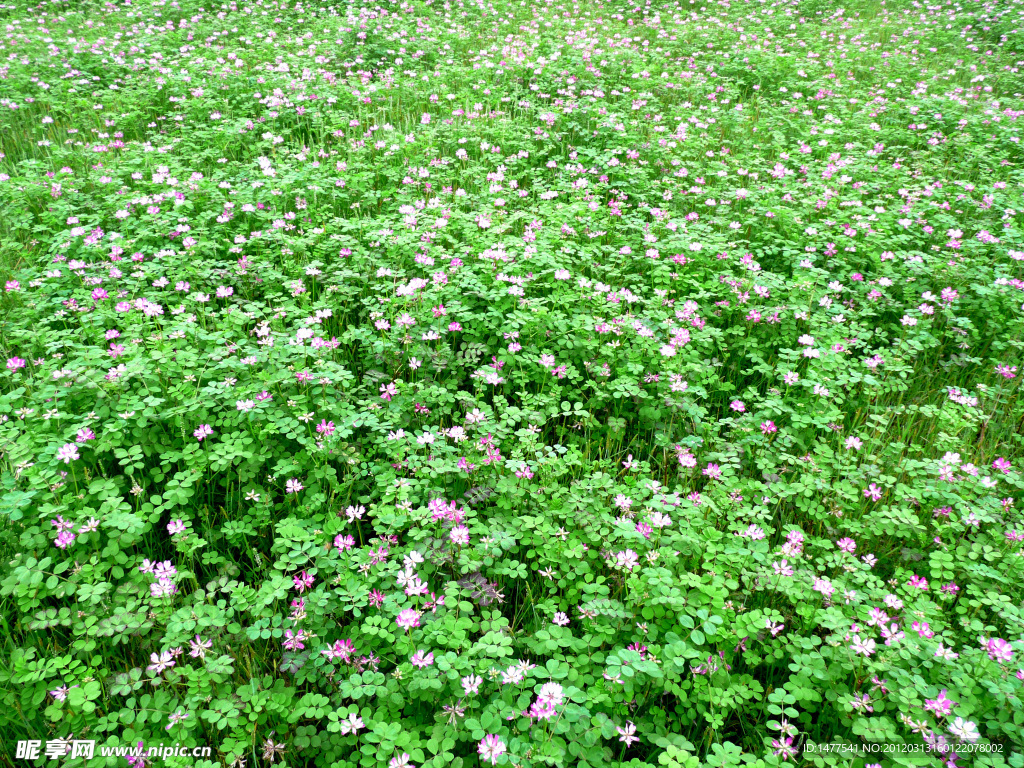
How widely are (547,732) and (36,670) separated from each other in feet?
6.15

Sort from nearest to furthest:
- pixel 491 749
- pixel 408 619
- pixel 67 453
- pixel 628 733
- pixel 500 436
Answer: pixel 491 749
pixel 628 733
pixel 408 619
pixel 67 453
pixel 500 436

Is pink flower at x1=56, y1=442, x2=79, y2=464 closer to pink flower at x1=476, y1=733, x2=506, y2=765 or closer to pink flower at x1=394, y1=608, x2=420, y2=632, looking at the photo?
pink flower at x1=394, y1=608, x2=420, y2=632

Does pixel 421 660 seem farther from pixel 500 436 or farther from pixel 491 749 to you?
pixel 500 436

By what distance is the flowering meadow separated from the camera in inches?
80.8

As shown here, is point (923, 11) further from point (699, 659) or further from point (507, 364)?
point (699, 659)

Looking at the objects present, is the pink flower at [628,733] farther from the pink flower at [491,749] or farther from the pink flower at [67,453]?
the pink flower at [67,453]

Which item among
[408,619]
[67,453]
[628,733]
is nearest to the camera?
[628,733]

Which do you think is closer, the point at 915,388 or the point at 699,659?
the point at 699,659

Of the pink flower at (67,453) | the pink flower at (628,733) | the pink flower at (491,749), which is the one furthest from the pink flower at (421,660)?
the pink flower at (67,453)

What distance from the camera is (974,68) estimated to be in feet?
30.3

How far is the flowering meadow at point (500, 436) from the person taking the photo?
6.73 feet

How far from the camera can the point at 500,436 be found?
2.91 meters

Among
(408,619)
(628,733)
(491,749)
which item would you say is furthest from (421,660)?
(628,733)

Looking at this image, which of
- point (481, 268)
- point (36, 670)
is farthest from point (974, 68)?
point (36, 670)
